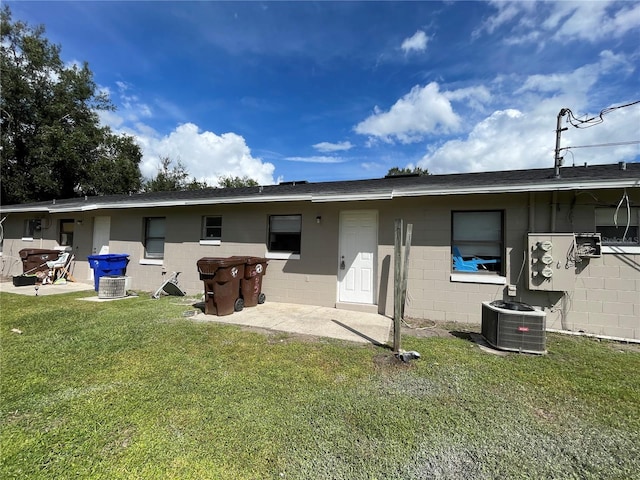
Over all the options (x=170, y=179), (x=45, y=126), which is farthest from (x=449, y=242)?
(x=170, y=179)

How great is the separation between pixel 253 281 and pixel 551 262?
615 centimetres

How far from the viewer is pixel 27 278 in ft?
31.6

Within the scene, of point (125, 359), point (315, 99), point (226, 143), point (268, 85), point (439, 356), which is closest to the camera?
point (125, 359)

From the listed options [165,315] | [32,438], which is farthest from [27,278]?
[32,438]

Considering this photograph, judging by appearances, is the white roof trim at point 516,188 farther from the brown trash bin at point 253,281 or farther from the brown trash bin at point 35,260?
the brown trash bin at point 35,260

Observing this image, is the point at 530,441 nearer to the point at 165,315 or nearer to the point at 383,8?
the point at 165,315

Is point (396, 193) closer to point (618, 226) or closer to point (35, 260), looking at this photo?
point (618, 226)

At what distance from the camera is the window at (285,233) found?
7.61 metres

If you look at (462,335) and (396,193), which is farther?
(396,193)

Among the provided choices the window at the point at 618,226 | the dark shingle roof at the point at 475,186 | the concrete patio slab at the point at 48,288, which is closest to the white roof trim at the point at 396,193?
the dark shingle roof at the point at 475,186

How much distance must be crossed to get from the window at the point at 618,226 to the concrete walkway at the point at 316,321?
13.8ft

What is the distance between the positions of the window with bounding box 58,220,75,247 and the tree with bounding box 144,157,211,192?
19.4 metres

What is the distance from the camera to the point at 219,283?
618cm

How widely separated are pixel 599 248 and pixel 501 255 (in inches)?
58.1
